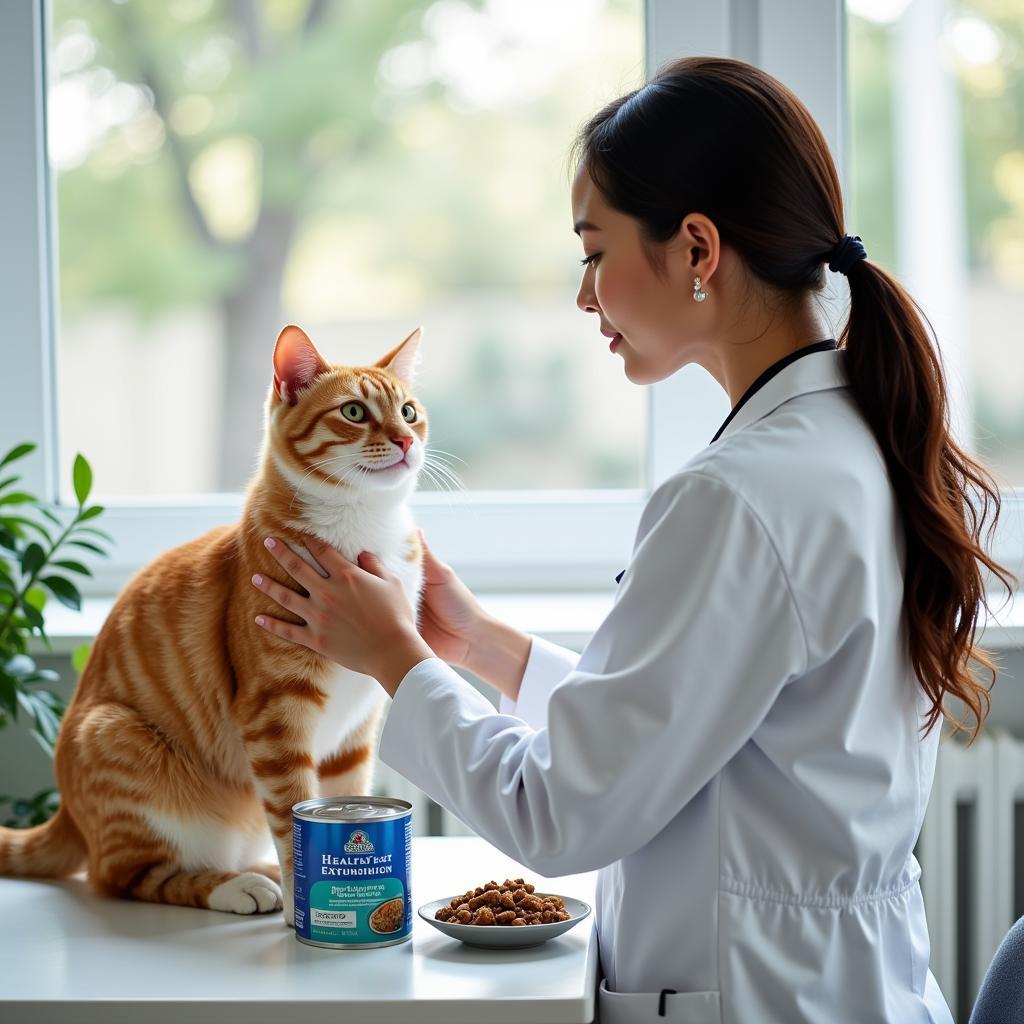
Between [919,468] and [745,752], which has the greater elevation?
[919,468]

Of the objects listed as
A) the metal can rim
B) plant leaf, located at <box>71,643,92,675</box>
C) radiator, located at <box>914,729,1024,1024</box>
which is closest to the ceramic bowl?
the metal can rim

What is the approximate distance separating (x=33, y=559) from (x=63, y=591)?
62 mm

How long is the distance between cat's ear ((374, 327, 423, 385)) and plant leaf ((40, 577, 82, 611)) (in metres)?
0.63

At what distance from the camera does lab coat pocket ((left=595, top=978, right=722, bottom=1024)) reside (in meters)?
0.96

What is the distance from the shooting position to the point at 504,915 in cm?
109

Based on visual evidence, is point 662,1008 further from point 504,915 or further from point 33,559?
point 33,559

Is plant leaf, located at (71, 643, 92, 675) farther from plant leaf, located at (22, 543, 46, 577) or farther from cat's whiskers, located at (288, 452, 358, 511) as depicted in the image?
cat's whiskers, located at (288, 452, 358, 511)

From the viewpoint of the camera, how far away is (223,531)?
4.49ft

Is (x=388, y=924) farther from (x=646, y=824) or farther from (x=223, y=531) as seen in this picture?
(x=223, y=531)

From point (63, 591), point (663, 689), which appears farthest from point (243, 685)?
point (63, 591)

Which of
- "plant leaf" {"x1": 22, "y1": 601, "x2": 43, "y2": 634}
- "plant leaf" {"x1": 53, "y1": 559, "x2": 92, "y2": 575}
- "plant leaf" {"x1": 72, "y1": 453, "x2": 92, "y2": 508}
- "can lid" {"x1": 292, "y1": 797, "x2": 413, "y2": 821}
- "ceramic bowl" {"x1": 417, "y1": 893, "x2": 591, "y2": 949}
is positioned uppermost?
"plant leaf" {"x1": 72, "y1": 453, "x2": 92, "y2": 508}

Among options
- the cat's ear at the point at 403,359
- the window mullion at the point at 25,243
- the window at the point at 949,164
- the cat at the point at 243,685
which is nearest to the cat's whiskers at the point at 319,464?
the cat at the point at 243,685

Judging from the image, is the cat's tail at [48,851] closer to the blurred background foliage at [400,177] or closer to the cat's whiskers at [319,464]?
the cat's whiskers at [319,464]

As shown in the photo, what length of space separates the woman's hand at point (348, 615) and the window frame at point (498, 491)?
0.96 metres
